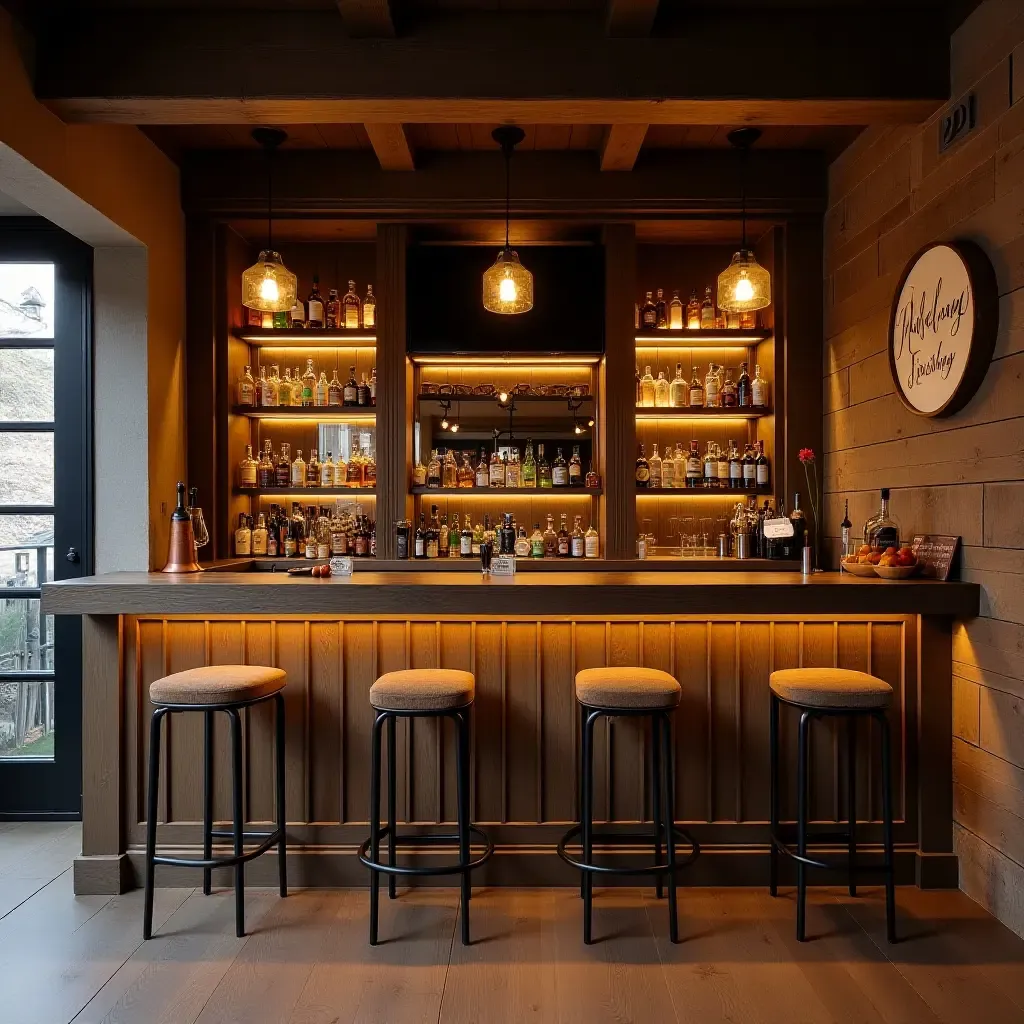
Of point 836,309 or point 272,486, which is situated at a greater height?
point 836,309

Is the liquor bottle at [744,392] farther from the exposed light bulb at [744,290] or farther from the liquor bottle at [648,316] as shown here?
the exposed light bulb at [744,290]

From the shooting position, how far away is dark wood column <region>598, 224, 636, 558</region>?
4129 millimetres

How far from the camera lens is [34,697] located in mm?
3680

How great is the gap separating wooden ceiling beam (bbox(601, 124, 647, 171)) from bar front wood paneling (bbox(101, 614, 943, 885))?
2149 millimetres

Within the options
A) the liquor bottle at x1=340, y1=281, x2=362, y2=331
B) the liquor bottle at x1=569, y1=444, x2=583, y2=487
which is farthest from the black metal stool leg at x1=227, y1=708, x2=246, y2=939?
the liquor bottle at x1=340, y1=281, x2=362, y2=331

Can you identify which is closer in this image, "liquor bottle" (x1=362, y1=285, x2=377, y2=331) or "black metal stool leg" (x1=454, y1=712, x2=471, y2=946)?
"black metal stool leg" (x1=454, y1=712, x2=471, y2=946)

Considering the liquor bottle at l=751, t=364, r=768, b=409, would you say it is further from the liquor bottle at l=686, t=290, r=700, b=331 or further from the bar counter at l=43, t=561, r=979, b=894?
the bar counter at l=43, t=561, r=979, b=894

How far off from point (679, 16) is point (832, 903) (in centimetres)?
320

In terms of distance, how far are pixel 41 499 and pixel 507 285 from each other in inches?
92.7

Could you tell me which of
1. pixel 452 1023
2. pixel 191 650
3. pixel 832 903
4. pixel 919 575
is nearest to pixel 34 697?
pixel 191 650

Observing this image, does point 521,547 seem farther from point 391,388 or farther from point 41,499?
point 41,499

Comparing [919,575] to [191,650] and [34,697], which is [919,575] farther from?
[34,697]

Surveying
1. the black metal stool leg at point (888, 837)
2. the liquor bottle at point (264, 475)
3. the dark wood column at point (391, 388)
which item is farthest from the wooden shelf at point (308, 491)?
the black metal stool leg at point (888, 837)

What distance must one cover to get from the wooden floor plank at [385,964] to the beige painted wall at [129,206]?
1.89 m
